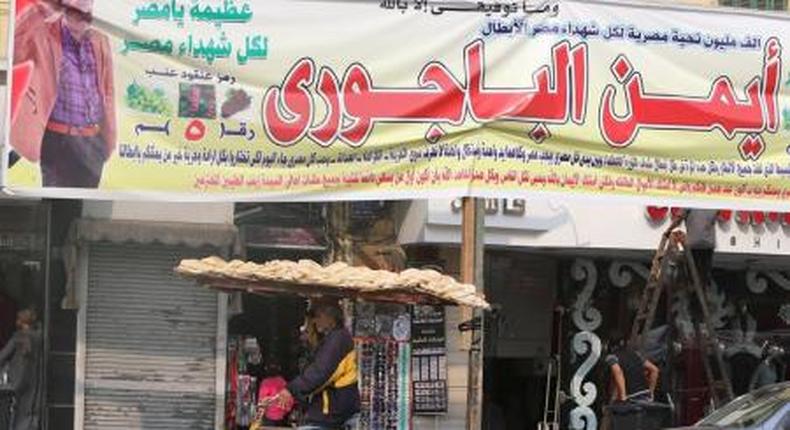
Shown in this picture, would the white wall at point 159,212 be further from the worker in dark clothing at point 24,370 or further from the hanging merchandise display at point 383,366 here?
the hanging merchandise display at point 383,366

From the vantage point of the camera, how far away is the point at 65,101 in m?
7.66

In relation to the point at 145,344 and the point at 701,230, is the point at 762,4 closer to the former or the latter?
the point at 701,230

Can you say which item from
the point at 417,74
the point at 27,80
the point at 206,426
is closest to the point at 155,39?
the point at 27,80

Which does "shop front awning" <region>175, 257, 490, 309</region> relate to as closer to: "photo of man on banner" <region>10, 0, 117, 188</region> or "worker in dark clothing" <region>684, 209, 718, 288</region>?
"photo of man on banner" <region>10, 0, 117, 188</region>

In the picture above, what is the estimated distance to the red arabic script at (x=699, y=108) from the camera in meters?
8.16

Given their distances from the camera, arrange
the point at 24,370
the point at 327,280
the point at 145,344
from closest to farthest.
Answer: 1. the point at 327,280
2. the point at 24,370
3. the point at 145,344

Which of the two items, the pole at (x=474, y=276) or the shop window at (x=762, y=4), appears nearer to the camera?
the pole at (x=474, y=276)

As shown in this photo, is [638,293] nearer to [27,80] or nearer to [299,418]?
[299,418]

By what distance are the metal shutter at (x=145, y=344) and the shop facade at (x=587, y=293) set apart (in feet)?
7.45

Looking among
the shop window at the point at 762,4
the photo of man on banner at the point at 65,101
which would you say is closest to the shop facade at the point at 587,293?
the shop window at the point at 762,4

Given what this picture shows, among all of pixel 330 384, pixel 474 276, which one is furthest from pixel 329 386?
pixel 474 276

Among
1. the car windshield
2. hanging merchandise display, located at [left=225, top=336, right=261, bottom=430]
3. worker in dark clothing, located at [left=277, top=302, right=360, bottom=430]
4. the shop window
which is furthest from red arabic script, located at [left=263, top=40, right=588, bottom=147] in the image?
the shop window

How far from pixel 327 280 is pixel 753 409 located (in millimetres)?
3260

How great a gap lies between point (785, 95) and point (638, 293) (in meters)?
4.38
